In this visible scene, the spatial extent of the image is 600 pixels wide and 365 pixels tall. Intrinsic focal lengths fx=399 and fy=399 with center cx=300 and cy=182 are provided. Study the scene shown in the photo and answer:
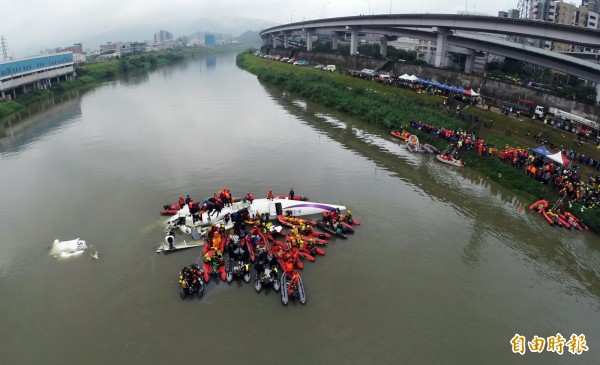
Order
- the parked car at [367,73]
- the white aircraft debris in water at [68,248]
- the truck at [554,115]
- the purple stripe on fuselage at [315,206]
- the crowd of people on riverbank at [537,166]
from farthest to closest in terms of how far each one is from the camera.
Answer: the parked car at [367,73], the truck at [554,115], the crowd of people on riverbank at [537,166], the purple stripe on fuselage at [315,206], the white aircraft debris in water at [68,248]

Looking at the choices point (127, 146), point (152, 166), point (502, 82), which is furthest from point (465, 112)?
point (127, 146)

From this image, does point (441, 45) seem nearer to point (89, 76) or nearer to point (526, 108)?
point (526, 108)

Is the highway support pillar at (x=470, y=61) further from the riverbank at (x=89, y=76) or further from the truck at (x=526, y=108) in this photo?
the riverbank at (x=89, y=76)

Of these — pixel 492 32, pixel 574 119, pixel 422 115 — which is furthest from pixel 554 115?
pixel 492 32

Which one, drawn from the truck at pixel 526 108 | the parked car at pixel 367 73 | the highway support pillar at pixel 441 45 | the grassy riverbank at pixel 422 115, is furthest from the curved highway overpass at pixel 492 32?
the grassy riverbank at pixel 422 115

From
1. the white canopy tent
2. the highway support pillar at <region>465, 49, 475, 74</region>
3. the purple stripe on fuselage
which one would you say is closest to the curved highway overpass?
the highway support pillar at <region>465, 49, 475, 74</region>

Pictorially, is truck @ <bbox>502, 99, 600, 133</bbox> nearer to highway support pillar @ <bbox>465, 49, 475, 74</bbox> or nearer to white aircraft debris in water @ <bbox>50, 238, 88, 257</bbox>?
highway support pillar @ <bbox>465, 49, 475, 74</bbox>

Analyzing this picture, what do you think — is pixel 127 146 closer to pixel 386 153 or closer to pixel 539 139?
pixel 386 153
